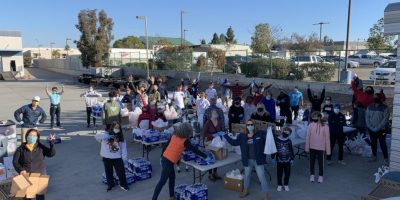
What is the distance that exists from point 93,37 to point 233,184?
120 ft

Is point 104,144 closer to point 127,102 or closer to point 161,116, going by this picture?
point 161,116

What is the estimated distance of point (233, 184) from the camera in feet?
24.1

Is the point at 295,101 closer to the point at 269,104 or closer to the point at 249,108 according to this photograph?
the point at 269,104

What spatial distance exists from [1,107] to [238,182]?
18121 millimetres

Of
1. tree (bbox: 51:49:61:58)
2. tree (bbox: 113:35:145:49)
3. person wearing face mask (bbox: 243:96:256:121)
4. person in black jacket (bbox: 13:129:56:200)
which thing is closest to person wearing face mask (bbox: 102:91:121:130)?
person wearing face mask (bbox: 243:96:256:121)

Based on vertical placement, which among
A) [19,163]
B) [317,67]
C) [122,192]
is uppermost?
[317,67]

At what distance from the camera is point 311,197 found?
22.9ft

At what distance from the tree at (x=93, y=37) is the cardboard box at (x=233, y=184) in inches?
1402

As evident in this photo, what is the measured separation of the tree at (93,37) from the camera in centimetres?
3955

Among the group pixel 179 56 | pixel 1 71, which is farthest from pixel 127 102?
pixel 1 71

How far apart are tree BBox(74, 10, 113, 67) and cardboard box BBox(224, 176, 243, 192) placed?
35601 millimetres

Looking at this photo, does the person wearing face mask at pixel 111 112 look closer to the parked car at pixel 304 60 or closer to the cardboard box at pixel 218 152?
the cardboard box at pixel 218 152

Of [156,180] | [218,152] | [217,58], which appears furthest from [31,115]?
[217,58]

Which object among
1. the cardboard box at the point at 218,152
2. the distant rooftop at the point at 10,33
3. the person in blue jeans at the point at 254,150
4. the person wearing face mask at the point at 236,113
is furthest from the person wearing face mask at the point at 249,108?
the distant rooftop at the point at 10,33
